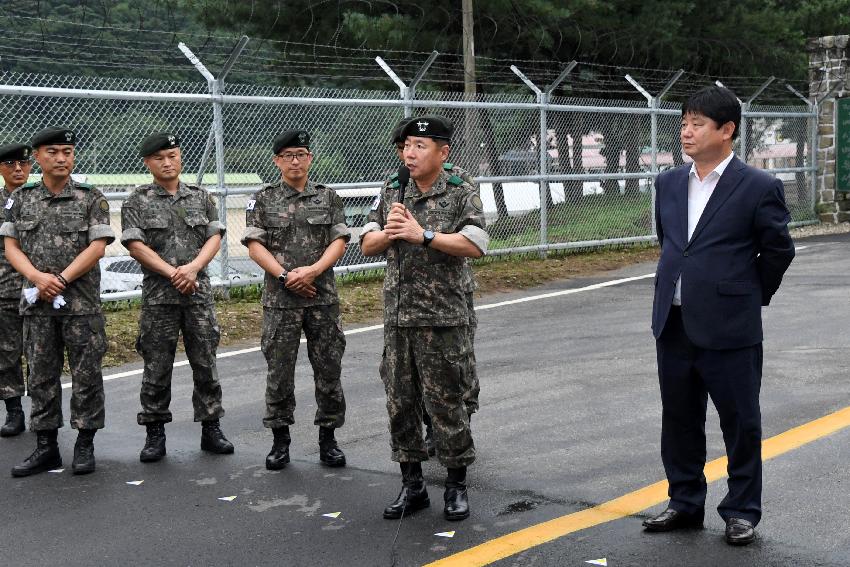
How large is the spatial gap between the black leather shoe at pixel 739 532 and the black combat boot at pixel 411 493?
1419mm

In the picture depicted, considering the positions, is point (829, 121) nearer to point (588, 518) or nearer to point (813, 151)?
point (813, 151)

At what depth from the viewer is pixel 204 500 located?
19.5 feet

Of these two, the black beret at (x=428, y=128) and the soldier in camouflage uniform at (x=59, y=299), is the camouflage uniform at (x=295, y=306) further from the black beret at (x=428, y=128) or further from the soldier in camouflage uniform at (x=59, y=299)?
the black beret at (x=428, y=128)

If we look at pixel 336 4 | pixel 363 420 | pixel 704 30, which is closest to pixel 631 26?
pixel 704 30

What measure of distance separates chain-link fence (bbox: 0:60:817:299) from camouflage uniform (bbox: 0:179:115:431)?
3916 millimetres

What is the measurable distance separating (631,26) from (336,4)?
5880 mm

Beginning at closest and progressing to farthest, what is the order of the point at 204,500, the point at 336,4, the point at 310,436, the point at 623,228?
1. the point at 204,500
2. the point at 310,436
3. the point at 623,228
4. the point at 336,4

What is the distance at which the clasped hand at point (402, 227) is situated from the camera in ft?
17.2

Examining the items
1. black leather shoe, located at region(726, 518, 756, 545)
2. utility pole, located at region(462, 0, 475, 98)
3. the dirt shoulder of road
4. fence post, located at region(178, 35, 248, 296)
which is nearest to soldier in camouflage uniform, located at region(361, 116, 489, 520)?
black leather shoe, located at region(726, 518, 756, 545)

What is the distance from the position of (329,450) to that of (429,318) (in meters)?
1.40

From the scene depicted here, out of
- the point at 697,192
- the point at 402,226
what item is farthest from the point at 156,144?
the point at 697,192

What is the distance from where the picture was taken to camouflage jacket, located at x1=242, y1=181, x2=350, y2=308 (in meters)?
6.67

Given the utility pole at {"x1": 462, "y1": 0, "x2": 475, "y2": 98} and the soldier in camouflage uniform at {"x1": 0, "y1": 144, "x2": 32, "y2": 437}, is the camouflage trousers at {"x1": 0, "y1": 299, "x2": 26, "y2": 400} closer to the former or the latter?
the soldier in camouflage uniform at {"x1": 0, "y1": 144, "x2": 32, "y2": 437}

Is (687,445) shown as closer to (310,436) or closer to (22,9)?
(310,436)
